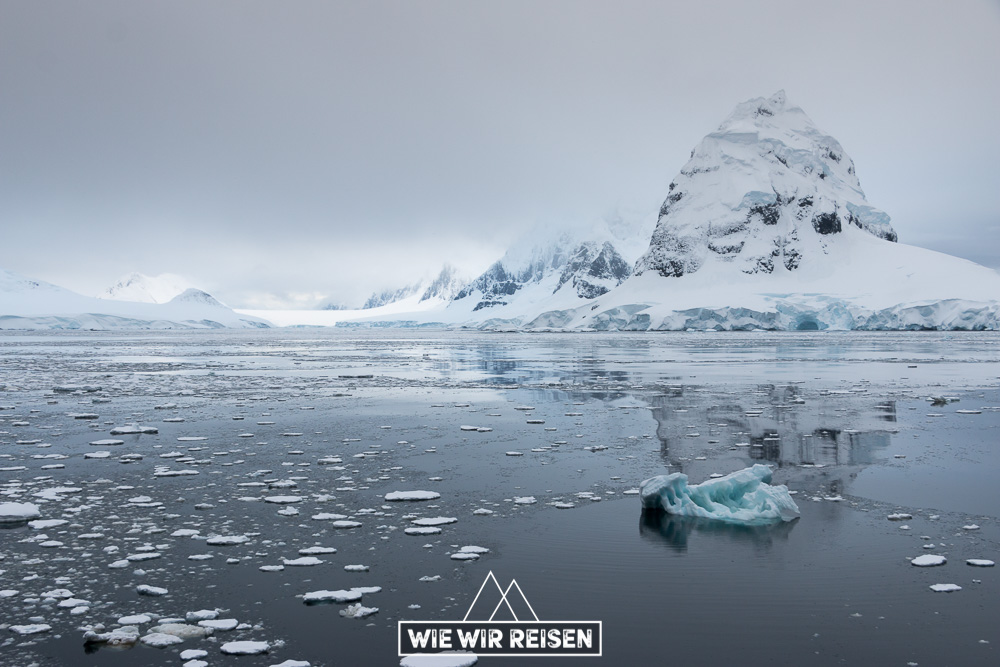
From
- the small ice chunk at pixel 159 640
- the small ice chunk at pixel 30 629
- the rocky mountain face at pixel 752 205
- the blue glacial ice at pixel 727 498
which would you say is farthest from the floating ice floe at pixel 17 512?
the rocky mountain face at pixel 752 205

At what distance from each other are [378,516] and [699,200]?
148225 millimetres

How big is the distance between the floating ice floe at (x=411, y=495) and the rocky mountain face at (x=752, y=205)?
135742 mm

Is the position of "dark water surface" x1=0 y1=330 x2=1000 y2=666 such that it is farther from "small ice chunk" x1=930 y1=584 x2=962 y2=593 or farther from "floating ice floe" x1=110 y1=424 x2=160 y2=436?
"floating ice floe" x1=110 y1=424 x2=160 y2=436

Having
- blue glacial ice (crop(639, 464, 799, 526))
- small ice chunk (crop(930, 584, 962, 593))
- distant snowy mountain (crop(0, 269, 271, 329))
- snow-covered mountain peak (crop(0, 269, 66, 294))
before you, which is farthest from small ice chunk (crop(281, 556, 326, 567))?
snow-covered mountain peak (crop(0, 269, 66, 294))

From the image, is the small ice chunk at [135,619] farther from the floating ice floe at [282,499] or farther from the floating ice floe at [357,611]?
the floating ice floe at [282,499]

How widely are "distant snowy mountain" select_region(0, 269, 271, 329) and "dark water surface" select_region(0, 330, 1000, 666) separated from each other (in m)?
145

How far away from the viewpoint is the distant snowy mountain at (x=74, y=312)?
5374 inches

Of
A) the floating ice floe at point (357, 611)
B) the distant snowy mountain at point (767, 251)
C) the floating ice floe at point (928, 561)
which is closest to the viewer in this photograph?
the floating ice floe at point (357, 611)

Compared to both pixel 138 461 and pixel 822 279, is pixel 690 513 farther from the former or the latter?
pixel 822 279

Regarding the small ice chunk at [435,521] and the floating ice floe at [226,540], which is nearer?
the floating ice floe at [226,540]

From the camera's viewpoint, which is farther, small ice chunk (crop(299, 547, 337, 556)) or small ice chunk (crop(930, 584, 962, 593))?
small ice chunk (crop(299, 547, 337, 556))

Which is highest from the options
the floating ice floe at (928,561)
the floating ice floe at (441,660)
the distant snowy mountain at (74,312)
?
the distant snowy mountain at (74,312)

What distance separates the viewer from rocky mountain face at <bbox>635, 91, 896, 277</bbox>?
136 m

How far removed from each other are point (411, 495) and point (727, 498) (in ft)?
11.3
